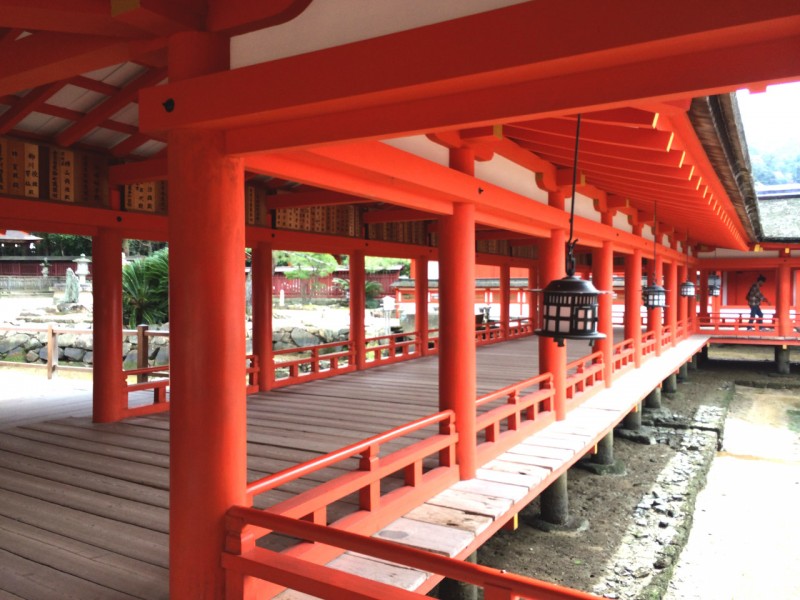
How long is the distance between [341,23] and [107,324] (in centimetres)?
585

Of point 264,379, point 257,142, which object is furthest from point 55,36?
point 264,379

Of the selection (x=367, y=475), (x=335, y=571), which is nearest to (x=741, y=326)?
(x=367, y=475)

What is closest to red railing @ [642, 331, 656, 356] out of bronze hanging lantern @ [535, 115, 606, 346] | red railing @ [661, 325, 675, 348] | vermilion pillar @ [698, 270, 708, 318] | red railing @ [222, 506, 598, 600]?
red railing @ [661, 325, 675, 348]

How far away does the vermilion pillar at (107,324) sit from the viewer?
23.7 feet

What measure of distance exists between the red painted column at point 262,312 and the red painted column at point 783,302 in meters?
18.1

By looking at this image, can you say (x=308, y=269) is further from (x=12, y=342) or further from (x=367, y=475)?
(x=367, y=475)

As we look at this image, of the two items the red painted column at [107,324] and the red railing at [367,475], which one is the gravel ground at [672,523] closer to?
the red railing at [367,475]

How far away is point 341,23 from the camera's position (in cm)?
279

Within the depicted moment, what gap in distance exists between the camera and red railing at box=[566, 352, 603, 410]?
28.8 feet

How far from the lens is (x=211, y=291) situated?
317cm

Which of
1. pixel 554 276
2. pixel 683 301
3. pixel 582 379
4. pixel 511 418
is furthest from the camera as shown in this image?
pixel 683 301

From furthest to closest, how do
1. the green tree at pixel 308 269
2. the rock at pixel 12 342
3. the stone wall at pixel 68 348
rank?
the green tree at pixel 308 269
the rock at pixel 12 342
the stone wall at pixel 68 348

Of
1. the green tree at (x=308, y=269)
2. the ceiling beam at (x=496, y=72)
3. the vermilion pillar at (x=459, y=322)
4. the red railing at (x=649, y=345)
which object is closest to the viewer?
the ceiling beam at (x=496, y=72)

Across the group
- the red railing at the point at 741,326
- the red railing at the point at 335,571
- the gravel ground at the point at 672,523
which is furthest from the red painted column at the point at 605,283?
the red railing at the point at 741,326
